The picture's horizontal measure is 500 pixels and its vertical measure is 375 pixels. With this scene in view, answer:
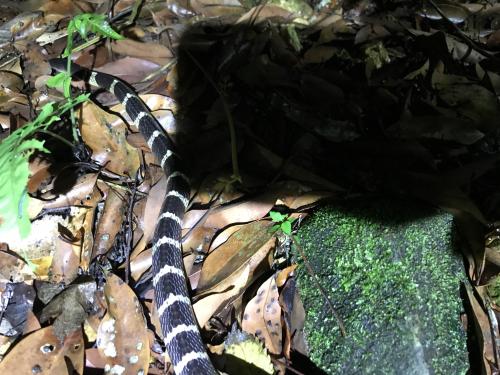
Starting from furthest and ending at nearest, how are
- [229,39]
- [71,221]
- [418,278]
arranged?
1. [229,39]
2. [71,221]
3. [418,278]

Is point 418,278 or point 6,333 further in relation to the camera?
point 6,333

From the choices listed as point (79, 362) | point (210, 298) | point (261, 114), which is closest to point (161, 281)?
point (210, 298)

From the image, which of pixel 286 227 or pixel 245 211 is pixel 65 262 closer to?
pixel 245 211

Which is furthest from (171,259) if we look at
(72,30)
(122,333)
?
(72,30)

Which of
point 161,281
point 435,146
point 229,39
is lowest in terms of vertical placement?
point 161,281

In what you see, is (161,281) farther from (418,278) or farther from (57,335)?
(418,278)

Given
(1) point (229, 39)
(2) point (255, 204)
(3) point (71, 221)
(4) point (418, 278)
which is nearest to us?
(4) point (418, 278)

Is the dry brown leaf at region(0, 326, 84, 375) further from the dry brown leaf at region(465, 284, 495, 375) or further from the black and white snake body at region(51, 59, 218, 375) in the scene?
the dry brown leaf at region(465, 284, 495, 375)
